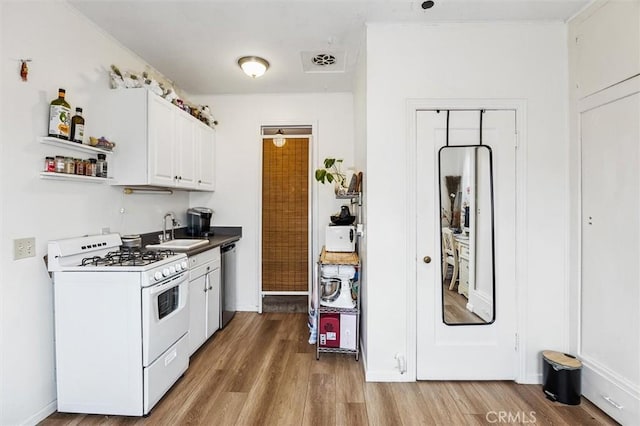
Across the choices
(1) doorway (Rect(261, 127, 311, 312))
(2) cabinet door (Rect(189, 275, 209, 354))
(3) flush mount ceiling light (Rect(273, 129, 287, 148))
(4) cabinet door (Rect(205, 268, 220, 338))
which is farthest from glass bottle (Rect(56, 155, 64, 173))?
(3) flush mount ceiling light (Rect(273, 129, 287, 148))

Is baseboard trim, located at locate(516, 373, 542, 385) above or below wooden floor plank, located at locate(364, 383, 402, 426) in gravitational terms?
above

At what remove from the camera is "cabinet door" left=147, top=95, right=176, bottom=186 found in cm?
264

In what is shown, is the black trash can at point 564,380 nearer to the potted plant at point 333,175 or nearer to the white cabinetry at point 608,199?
the white cabinetry at point 608,199

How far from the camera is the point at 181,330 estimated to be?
241cm

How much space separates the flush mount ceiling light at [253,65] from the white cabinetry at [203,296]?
1.84 metres

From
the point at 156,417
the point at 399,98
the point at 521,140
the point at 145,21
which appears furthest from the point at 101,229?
the point at 521,140

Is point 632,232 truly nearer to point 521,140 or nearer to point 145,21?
point 521,140

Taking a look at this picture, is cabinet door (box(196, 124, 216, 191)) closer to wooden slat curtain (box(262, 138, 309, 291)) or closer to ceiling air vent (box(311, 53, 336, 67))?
wooden slat curtain (box(262, 138, 309, 291))

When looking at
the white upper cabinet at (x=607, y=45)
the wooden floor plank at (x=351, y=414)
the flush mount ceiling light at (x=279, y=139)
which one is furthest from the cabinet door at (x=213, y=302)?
the white upper cabinet at (x=607, y=45)

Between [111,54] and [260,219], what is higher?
[111,54]

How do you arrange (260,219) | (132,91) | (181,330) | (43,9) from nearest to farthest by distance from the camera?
(43,9)
(181,330)
(132,91)
(260,219)

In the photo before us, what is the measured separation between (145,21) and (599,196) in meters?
3.56

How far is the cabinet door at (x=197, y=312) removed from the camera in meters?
2.73

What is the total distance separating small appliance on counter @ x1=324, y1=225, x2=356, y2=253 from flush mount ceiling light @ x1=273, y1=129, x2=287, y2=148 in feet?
4.90
